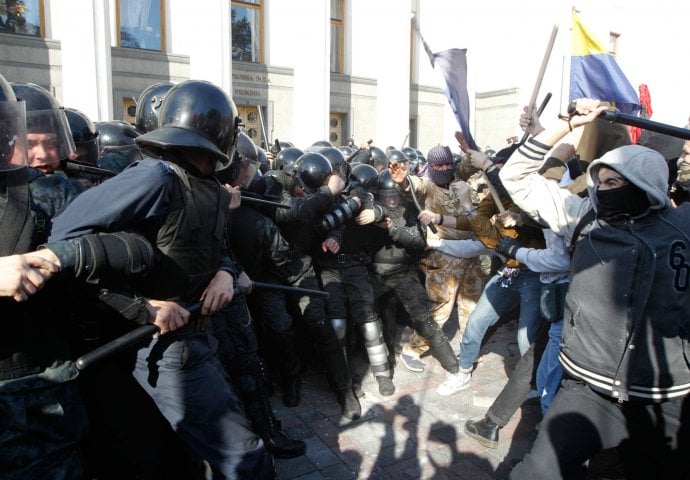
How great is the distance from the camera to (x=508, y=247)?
3.69 meters

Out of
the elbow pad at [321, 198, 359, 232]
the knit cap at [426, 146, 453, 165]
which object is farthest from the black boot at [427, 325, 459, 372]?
A: the knit cap at [426, 146, 453, 165]

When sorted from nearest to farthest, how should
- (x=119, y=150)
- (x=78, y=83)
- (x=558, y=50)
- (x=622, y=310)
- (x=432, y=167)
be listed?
(x=622, y=310), (x=119, y=150), (x=432, y=167), (x=78, y=83), (x=558, y=50)

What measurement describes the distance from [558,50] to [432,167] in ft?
41.5

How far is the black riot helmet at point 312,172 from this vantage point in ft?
14.6

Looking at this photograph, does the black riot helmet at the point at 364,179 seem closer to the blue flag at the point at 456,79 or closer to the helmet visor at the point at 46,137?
the blue flag at the point at 456,79

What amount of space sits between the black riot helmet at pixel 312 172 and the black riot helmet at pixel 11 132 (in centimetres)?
271

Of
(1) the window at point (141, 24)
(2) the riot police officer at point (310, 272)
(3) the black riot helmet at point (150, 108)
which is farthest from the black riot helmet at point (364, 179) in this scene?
(1) the window at point (141, 24)

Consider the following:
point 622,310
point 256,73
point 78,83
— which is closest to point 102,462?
point 622,310

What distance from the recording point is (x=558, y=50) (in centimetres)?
1594

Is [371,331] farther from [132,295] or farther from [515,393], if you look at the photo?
[132,295]

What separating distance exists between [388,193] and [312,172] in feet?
3.10

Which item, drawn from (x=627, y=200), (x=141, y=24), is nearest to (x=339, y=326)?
(x=627, y=200)

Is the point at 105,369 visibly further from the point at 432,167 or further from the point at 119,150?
the point at 432,167

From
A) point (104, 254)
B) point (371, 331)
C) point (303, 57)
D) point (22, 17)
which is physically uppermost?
point (22, 17)
